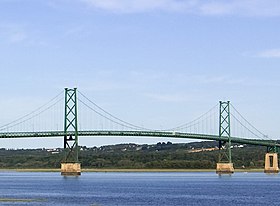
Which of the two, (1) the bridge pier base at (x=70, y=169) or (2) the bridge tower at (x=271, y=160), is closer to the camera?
(1) the bridge pier base at (x=70, y=169)

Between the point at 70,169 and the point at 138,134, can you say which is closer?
the point at 70,169

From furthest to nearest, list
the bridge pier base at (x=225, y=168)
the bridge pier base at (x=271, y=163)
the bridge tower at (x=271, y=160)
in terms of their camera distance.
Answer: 1. the bridge tower at (x=271, y=160)
2. the bridge pier base at (x=271, y=163)
3. the bridge pier base at (x=225, y=168)

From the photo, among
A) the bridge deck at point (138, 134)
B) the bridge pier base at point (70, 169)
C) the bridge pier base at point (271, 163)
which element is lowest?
the bridge pier base at point (70, 169)

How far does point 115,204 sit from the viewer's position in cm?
6269

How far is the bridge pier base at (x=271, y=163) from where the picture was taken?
137 meters

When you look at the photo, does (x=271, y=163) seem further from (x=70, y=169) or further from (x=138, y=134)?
(x=70, y=169)

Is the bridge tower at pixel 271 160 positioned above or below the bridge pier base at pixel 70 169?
above

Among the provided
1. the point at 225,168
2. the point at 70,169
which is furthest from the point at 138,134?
the point at 225,168

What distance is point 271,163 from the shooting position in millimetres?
144375

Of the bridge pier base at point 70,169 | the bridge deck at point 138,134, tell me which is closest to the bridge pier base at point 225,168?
the bridge deck at point 138,134

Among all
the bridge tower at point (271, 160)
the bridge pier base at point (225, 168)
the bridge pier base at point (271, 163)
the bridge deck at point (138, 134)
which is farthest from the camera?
the bridge tower at point (271, 160)

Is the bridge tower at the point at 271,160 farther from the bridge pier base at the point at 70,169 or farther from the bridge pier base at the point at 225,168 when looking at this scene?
the bridge pier base at the point at 70,169

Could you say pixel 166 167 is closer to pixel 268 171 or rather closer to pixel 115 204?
pixel 268 171

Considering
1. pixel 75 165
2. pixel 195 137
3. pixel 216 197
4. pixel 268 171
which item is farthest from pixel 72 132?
pixel 216 197
